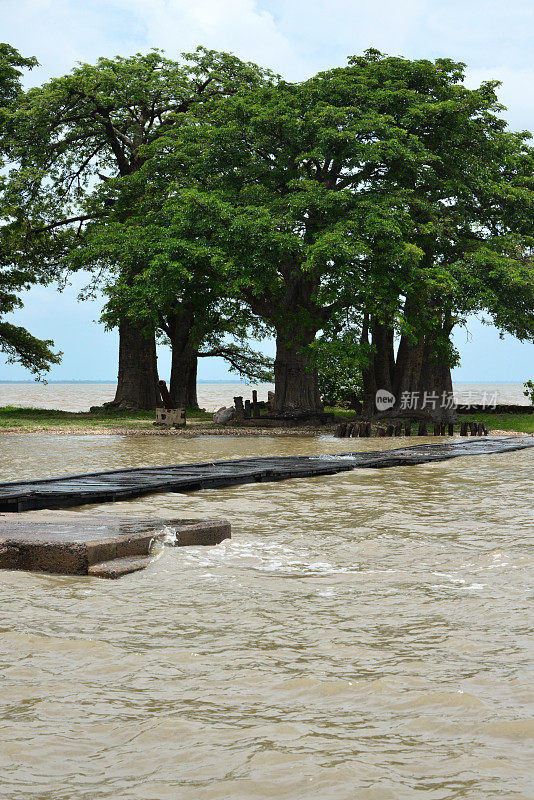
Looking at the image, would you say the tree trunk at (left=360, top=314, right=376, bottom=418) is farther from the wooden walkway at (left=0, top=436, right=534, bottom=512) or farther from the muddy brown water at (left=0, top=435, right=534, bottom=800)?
the muddy brown water at (left=0, top=435, right=534, bottom=800)

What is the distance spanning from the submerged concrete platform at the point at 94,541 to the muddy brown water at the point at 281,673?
182 millimetres

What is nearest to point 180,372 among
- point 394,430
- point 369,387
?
point 369,387

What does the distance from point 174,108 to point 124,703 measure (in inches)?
1343

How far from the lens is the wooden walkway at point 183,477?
10727mm

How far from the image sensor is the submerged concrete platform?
6.54 meters

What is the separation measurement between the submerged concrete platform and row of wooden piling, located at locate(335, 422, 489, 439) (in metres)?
17.7

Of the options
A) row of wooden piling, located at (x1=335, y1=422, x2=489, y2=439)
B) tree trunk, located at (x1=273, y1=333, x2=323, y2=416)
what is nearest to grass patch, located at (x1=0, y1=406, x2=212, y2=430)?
tree trunk, located at (x1=273, y1=333, x2=323, y2=416)

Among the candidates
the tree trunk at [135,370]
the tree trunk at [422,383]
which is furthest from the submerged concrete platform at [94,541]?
the tree trunk at [135,370]

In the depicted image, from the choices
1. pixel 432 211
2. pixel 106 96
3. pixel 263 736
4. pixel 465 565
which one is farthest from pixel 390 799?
pixel 106 96

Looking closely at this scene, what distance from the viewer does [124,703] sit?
3846 millimetres

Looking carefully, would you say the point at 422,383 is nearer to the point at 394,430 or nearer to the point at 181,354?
the point at 394,430

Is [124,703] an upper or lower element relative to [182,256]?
lower

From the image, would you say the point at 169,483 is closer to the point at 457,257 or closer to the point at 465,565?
the point at 465,565

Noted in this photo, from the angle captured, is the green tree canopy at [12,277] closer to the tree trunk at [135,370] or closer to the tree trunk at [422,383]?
the tree trunk at [135,370]
